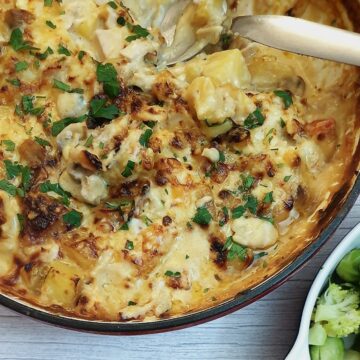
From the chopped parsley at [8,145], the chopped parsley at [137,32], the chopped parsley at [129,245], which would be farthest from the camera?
the chopped parsley at [137,32]

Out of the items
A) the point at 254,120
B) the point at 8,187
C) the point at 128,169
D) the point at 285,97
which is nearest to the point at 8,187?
the point at 8,187

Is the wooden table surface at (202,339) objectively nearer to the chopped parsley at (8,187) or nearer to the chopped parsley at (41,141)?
the chopped parsley at (8,187)

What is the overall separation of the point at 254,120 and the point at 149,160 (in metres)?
0.32

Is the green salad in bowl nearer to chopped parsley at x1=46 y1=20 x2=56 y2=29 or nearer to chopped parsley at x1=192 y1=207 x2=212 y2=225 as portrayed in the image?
chopped parsley at x1=192 y1=207 x2=212 y2=225

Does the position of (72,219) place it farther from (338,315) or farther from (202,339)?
(338,315)

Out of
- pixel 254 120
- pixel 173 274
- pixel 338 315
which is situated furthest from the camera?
pixel 338 315

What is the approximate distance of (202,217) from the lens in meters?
1.87

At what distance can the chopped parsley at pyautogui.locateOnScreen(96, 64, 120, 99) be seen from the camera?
1.98 metres

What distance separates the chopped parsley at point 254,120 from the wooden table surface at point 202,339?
518mm

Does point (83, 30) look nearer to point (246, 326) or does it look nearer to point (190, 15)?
point (190, 15)

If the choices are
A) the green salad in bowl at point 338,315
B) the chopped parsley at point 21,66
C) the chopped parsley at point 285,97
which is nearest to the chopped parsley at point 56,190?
the chopped parsley at point 21,66

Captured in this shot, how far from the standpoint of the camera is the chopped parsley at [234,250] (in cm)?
188

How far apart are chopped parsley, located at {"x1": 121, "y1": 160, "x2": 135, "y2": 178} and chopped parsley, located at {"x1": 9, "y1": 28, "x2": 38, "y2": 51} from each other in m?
0.45

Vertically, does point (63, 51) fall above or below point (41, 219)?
above
